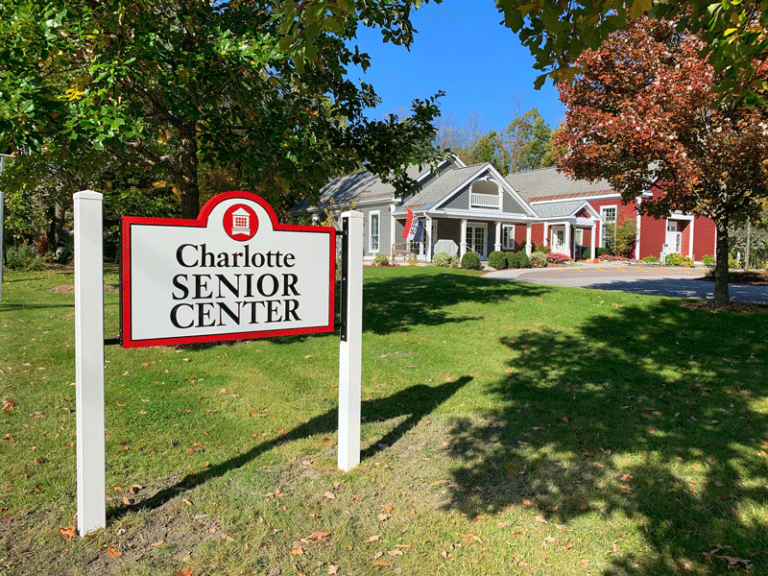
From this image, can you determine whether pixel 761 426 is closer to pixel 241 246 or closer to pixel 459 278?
pixel 241 246

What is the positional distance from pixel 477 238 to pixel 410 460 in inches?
1108

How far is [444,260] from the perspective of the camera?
2620 centimetres

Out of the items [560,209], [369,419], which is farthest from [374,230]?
[369,419]

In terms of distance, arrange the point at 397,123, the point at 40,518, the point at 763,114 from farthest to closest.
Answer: the point at 763,114, the point at 397,123, the point at 40,518

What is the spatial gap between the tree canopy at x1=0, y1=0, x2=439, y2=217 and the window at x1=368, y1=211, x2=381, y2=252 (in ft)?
67.7

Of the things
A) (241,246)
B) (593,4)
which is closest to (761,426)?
(593,4)

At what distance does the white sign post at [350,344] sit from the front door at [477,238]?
1077 inches

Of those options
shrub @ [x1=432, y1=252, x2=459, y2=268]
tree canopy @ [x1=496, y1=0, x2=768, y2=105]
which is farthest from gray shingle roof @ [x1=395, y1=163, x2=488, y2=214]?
tree canopy @ [x1=496, y1=0, x2=768, y2=105]

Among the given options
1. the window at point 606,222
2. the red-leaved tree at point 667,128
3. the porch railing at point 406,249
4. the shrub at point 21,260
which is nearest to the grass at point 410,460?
the red-leaved tree at point 667,128

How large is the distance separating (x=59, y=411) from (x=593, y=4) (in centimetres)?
606

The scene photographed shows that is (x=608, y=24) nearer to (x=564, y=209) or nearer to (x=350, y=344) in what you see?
(x=350, y=344)

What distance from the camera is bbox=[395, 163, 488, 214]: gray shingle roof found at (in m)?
28.9

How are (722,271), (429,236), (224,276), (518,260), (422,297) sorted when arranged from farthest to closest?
1. (429,236)
2. (518,260)
3. (422,297)
4. (722,271)
5. (224,276)

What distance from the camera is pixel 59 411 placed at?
5.61 m
